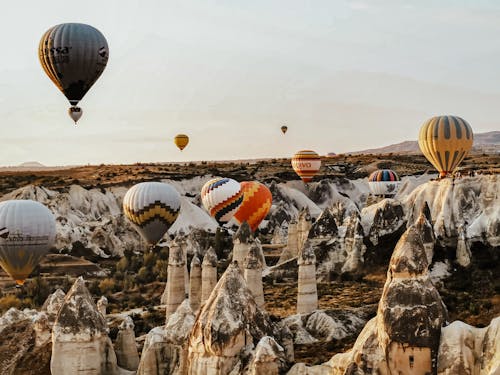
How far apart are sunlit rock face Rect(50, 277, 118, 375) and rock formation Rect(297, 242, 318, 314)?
9.78 metres

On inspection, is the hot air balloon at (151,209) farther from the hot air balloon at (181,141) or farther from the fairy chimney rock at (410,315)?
the hot air balloon at (181,141)

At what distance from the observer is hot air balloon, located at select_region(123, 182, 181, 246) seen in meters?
34.2

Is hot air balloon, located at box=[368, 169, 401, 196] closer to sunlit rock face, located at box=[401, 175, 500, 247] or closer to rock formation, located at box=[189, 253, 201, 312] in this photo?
sunlit rock face, located at box=[401, 175, 500, 247]

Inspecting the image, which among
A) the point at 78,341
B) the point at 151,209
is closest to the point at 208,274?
the point at 78,341

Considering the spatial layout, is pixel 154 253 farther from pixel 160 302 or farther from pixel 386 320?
pixel 386 320

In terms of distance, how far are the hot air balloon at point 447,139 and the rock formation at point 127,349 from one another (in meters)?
25.0

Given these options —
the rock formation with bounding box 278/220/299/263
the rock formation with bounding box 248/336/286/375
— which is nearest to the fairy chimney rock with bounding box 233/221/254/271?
the rock formation with bounding box 278/220/299/263

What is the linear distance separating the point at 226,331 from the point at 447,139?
28090 millimetres

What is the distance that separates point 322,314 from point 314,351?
3169mm

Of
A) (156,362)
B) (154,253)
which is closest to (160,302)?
(154,253)

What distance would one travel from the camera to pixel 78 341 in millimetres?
14945

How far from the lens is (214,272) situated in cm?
2361

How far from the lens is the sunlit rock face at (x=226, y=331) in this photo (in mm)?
12797

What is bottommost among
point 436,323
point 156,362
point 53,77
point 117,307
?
point 117,307
